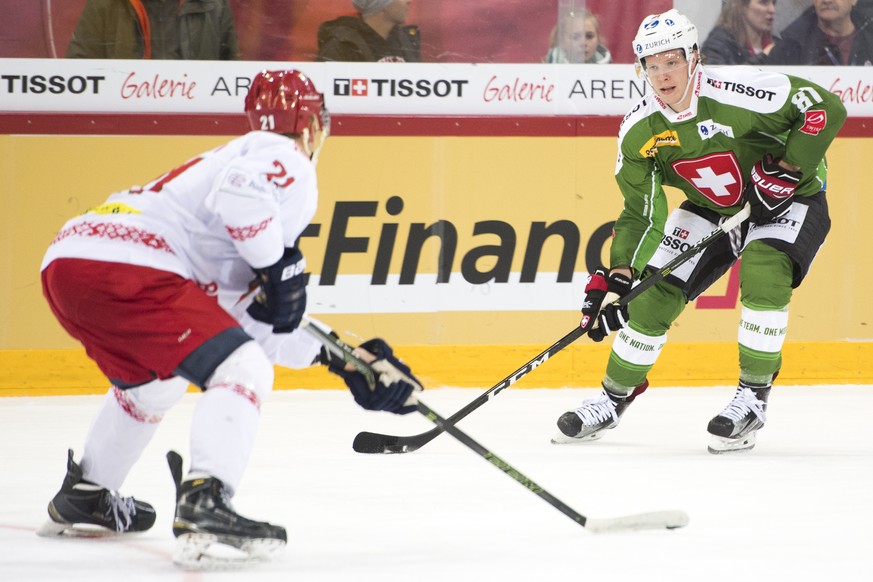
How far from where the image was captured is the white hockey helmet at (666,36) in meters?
3.40

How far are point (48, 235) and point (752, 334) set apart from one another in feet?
8.30

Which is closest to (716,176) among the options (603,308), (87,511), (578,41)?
(603,308)

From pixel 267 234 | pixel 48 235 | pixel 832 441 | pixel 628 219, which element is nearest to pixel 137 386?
pixel 267 234

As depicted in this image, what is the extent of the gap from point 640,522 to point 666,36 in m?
1.51

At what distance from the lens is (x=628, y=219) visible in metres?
3.60

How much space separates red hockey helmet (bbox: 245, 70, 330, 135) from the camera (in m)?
2.29

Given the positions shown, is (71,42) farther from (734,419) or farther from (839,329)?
(839,329)

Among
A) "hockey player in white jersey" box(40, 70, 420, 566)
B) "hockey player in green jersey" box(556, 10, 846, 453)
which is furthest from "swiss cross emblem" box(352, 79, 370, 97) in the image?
"hockey player in white jersey" box(40, 70, 420, 566)

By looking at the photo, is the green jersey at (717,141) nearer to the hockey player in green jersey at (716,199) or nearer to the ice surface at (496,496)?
the hockey player in green jersey at (716,199)

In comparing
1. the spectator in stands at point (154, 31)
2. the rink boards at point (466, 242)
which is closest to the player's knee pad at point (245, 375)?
the rink boards at point (466, 242)

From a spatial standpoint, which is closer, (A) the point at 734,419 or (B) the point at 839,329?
(A) the point at 734,419

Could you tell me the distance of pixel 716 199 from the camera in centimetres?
362

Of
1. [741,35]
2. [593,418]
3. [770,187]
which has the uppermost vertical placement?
[741,35]

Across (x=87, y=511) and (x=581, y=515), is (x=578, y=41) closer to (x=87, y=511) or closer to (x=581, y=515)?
(x=581, y=515)
